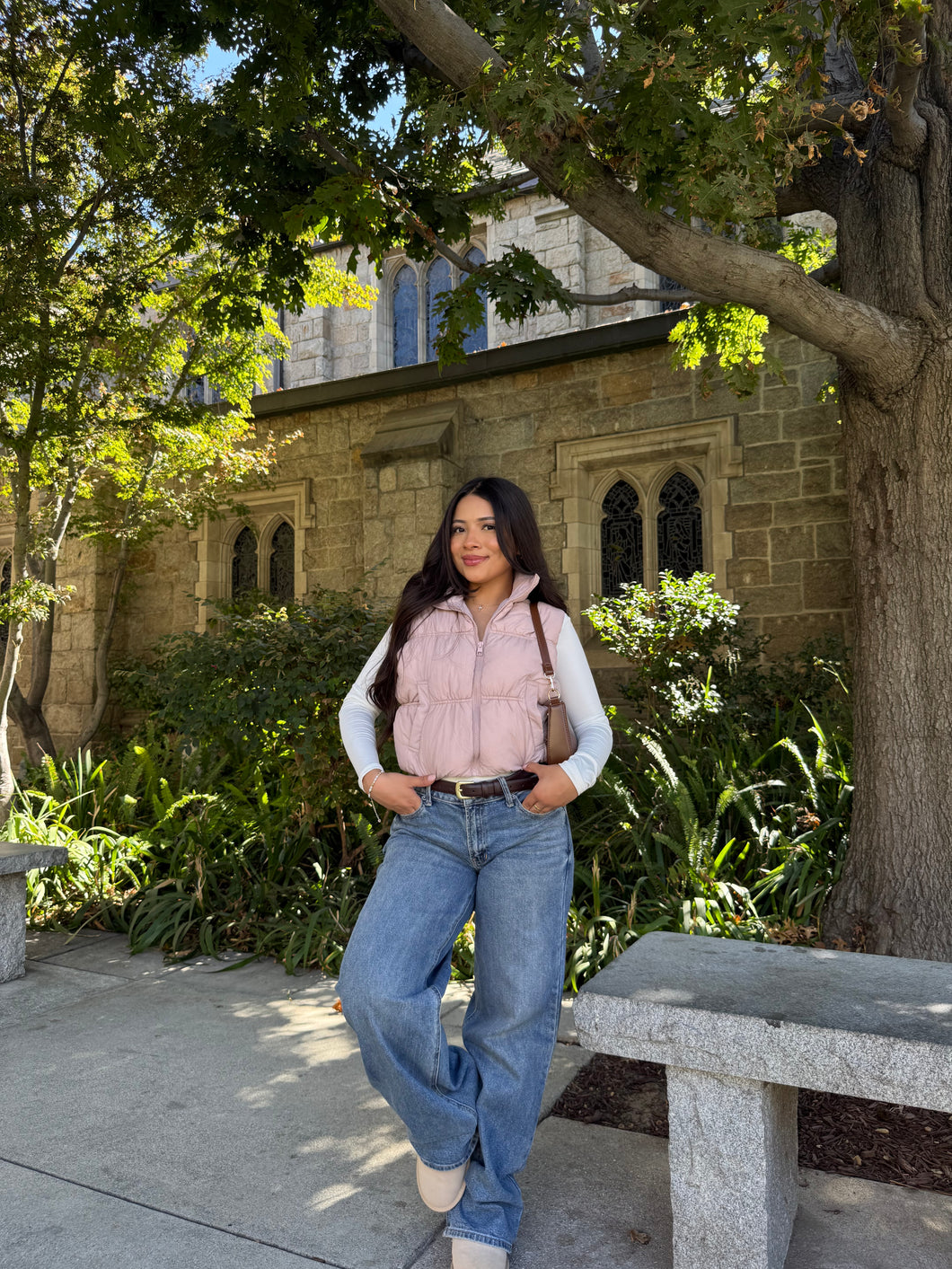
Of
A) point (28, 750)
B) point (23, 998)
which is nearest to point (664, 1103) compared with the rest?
point (23, 998)

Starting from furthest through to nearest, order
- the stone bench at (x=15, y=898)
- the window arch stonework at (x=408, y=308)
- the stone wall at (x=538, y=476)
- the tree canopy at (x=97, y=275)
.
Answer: the window arch stonework at (x=408, y=308)
the stone wall at (x=538, y=476)
the tree canopy at (x=97, y=275)
the stone bench at (x=15, y=898)

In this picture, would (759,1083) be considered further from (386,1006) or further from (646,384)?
(646,384)

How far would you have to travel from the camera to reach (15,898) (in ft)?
14.1

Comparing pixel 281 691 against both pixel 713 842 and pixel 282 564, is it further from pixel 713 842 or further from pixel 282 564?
pixel 282 564

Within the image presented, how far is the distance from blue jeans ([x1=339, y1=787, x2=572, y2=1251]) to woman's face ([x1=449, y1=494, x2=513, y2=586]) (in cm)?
56

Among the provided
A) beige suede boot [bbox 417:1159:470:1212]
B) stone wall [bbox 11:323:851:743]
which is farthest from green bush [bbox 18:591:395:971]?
beige suede boot [bbox 417:1159:470:1212]

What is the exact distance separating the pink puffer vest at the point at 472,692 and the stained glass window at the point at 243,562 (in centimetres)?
869

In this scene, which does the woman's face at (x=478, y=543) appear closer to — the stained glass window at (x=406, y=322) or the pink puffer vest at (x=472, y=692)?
the pink puffer vest at (x=472, y=692)

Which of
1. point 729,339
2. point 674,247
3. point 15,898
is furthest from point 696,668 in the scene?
point 15,898

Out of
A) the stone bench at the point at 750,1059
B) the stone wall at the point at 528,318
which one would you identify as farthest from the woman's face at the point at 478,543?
the stone wall at the point at 528,318

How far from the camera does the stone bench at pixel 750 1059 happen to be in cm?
177

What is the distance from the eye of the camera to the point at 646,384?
8.23 m

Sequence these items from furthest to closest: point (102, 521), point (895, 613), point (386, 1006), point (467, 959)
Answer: point (102, 521), point (467, 959), point (895, 613), point (386, 1006)

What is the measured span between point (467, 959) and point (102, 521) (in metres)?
6.65
